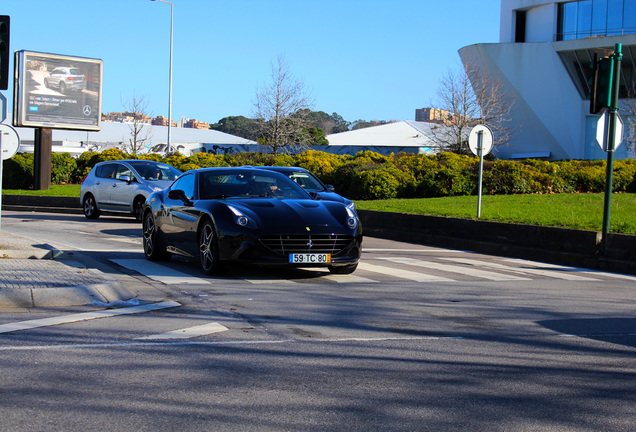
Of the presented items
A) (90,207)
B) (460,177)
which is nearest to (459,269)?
(460,177)

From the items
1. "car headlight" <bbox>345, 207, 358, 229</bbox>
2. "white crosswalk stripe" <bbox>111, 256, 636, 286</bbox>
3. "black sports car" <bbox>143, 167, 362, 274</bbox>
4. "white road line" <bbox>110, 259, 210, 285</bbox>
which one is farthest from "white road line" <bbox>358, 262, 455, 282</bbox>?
"white road line" <bbox>110, 259, 210, 285</bbox>

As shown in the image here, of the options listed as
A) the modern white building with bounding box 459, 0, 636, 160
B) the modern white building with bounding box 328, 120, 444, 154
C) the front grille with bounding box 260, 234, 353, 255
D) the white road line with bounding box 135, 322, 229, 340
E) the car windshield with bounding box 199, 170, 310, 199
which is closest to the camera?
the white road line with bounding box 135, 322, 229, 340

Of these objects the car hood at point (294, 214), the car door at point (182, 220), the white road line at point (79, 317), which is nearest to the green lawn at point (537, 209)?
the car hood at point (294, 214)

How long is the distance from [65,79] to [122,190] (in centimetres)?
1269

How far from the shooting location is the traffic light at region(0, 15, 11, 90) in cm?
1102

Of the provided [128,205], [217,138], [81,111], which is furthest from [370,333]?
[217,138]

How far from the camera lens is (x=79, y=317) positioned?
696 centimetres

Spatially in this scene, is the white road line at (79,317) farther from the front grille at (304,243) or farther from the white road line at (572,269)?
the white road line at (572,269)

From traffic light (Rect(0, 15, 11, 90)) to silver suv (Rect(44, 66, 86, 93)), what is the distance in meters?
20.7

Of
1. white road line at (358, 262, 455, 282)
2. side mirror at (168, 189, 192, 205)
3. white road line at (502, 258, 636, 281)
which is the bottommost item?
white road line at (502, 258, 636, 281)

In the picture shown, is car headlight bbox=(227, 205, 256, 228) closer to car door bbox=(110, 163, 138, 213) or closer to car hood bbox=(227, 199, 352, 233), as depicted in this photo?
car hood bbox=(227, 199, 352, 233)

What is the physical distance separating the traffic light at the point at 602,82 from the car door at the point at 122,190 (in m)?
12.5

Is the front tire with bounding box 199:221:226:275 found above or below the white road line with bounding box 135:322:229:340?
above

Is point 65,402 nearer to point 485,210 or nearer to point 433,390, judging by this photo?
point 433,390
